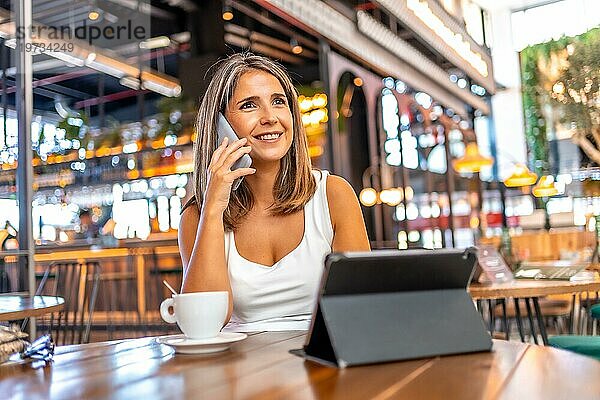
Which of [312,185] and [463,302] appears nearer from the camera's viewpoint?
[463,302]

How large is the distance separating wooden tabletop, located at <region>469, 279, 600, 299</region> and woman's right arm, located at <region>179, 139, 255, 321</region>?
1344 millimetres

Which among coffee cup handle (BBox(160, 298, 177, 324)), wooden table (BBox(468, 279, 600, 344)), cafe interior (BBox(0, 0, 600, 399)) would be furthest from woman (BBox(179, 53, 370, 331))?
wooden table (BBox(468, 279, 600, 344))

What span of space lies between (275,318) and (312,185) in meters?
0.38

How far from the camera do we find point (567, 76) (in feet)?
25.6

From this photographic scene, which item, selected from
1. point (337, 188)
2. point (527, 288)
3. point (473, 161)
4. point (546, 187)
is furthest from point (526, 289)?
point (546, 187)

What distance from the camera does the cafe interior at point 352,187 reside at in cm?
84

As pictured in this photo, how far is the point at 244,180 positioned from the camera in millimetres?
1690

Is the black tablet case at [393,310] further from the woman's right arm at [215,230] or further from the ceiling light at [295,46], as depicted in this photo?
the ceiling light at [295,46]

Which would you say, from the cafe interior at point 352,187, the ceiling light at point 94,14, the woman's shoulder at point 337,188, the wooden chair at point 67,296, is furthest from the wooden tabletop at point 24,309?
the ceiling light at point 94,14

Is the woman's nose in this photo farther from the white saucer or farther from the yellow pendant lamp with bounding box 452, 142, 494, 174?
the yellow pendant lamp with bounding box 452, 142, 494, 174

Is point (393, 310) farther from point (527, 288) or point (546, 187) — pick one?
point (546, 187)

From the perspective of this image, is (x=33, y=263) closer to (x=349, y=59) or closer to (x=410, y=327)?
(x=410, y=327)

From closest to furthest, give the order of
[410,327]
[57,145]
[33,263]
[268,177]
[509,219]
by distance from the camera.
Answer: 1. [410,327]
2. [268,177]
3. [33,263]
4. [57,145]
5. [509,219]

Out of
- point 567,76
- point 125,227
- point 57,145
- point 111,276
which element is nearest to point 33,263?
point 57,145
